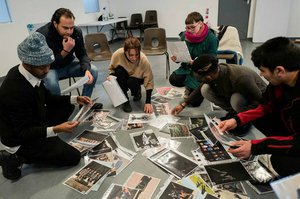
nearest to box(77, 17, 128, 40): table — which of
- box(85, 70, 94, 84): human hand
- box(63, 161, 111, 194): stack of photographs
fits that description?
box(85, 70, 94, 84): human hand

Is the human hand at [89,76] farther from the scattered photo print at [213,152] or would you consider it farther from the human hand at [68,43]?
the scattered photo print at [213,152]

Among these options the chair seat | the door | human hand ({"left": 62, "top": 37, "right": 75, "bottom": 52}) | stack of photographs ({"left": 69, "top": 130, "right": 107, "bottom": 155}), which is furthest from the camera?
the door

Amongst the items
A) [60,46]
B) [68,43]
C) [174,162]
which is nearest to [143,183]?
[174,162]

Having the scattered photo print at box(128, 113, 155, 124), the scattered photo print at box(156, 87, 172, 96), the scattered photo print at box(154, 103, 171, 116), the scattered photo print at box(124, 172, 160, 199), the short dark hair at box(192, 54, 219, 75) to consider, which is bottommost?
the scattered photo print at box(124, 172, 160, 199)

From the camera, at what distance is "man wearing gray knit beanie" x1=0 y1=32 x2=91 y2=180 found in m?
1.50

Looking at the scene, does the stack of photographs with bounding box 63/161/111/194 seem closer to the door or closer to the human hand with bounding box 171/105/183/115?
the human hand with bounding box 171/105/183/115

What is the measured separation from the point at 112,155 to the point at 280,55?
52.9 inches

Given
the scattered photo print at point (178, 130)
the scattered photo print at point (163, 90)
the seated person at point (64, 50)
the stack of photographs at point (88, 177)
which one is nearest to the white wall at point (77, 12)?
the seated person at point (64, 50)

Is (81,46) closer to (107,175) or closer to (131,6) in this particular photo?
(107,175)

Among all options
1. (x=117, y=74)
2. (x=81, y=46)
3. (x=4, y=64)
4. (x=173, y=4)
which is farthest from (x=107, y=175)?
(x=173, y=4)

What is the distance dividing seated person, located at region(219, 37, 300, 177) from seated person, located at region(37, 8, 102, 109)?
1.74 meters

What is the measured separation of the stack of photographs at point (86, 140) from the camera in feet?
6.43

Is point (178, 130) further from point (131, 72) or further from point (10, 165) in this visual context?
point (10, 165)

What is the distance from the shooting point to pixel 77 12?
5.61 meters
